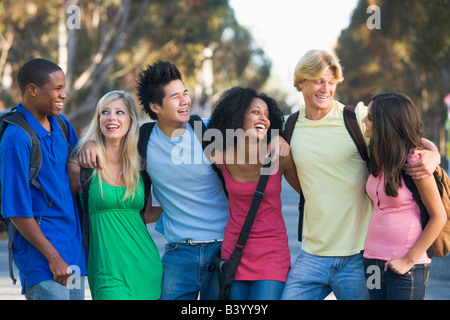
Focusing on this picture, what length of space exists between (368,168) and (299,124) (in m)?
0.53

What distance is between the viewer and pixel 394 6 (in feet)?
73.0

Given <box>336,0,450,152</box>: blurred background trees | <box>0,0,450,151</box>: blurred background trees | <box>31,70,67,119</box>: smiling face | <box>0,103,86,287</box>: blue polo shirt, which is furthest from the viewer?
<box>0,0,450,151</box>: blurred background trees

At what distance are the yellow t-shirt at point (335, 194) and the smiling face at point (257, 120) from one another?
10.1 inches

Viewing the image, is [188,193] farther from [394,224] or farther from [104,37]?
[104,37]

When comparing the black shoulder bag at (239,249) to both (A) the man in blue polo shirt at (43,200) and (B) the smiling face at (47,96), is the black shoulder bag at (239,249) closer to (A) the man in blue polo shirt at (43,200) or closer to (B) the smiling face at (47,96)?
(A) the man in blue polo shirt at (43,200)

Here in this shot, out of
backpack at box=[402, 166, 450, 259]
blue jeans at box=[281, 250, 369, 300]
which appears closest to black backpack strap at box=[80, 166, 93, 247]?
blue jeans at box=[281, 250, 369, 300]

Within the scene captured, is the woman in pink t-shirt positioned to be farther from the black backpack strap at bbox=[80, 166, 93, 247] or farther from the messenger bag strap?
the black backpack strap at bbox=[80, 166, 93, 247]

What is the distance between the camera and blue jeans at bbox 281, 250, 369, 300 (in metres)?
3.42

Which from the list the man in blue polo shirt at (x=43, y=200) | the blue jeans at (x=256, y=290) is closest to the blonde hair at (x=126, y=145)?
the man in blue polo shirt at (x=43, y=200)

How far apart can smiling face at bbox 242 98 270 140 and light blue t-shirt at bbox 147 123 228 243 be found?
1.10 ft

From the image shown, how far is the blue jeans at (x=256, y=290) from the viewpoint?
3454 millimetres

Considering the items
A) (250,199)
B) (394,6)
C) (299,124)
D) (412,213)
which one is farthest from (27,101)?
(394,6)
